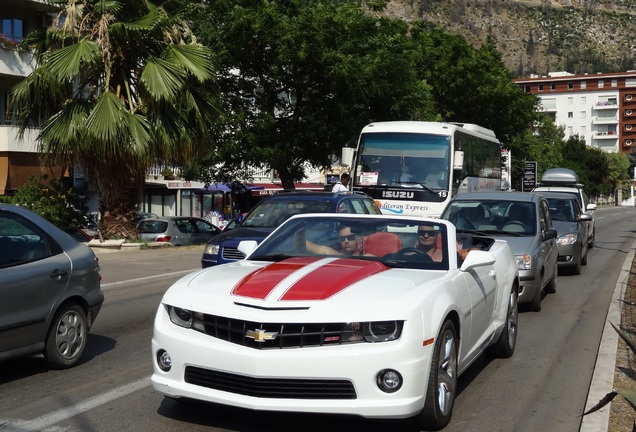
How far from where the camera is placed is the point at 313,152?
29.8 m

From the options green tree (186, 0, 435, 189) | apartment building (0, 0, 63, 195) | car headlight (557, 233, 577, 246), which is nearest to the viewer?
car headlight (557, 233, 577, 246)

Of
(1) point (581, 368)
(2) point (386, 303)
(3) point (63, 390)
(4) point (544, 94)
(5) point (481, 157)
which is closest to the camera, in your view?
(2) point (386, 303)

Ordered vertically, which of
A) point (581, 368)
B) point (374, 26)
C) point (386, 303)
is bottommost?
point (581, 368)

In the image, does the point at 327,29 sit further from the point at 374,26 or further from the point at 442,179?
the point at 442,179

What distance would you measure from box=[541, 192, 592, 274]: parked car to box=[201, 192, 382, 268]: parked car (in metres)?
4.55

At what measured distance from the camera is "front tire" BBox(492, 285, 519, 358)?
866 centimetres

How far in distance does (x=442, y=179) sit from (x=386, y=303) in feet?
50.8

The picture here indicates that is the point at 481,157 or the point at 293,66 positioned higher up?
the point at 293,66

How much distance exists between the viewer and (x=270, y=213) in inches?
589

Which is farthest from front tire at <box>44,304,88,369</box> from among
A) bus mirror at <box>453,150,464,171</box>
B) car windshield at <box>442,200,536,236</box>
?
bus mirror at <box>453,150,464,171</box>

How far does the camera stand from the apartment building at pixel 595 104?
5940 inches

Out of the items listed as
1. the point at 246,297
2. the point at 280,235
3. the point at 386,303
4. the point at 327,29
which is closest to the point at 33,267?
the point at 280,235

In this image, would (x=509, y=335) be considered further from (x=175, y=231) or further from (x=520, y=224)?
(x=175, y=231)

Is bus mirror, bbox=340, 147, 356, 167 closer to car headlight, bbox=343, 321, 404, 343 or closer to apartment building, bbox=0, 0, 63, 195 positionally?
car headlight, bbox=343, 321, 404, 343
